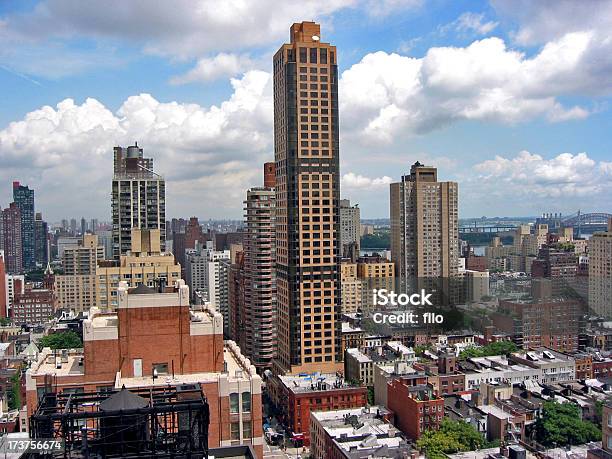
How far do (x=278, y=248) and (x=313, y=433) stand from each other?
40.8 feet

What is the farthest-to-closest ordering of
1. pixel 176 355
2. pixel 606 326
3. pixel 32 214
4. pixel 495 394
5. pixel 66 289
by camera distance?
pixel 32 214, pixel 66 289, pixel 606 326, pixel 495 394, pixel 176 355

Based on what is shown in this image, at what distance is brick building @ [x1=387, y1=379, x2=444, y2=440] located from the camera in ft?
79.2

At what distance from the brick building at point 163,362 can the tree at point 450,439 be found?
40.2ft

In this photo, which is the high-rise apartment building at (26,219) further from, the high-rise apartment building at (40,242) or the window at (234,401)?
the window at (234,401)

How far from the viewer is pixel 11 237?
92500 mm

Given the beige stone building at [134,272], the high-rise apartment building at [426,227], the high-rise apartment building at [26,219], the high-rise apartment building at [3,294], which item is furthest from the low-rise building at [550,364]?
the high-rise apartment building at [26,219]

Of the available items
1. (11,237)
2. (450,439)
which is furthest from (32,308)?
(450,439)

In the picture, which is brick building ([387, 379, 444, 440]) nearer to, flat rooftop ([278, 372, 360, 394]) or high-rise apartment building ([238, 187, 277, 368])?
flat rooftop ([278, 372, 360, 394])

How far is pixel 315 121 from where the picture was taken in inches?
1288

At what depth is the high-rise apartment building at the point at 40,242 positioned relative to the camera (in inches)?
3938

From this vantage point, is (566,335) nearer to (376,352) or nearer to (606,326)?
(606,326)

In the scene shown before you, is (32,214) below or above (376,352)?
above

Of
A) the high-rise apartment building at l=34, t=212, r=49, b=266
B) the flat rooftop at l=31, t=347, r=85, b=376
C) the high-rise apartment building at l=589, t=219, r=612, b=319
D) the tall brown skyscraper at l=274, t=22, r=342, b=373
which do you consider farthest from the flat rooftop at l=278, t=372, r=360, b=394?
the high-rise apartment building at l=34, t=212, r=49, b=266

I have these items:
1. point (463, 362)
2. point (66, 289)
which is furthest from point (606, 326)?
point (66, 289)
